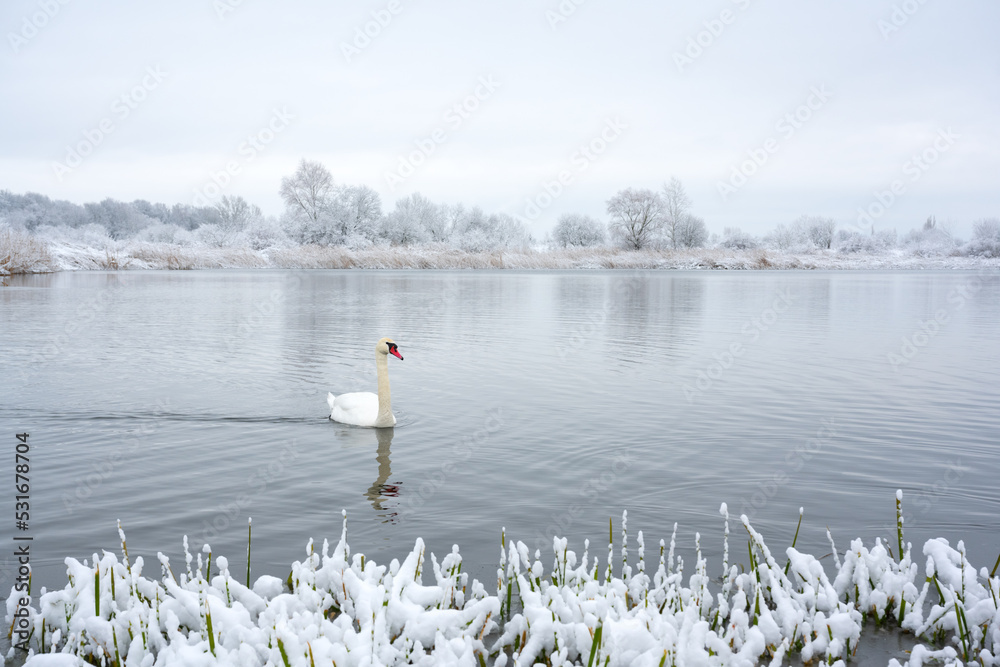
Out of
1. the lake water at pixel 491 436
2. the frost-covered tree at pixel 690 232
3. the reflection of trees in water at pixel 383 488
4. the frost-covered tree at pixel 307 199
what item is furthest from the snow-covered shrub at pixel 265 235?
the reflection of trees in water at pixel 383 488

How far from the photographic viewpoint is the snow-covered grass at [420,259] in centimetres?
5316

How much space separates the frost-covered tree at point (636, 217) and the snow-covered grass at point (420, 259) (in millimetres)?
6239

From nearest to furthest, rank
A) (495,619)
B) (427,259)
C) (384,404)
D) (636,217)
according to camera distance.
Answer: (495,619) < (384,404) < (427,259) < (636,217)

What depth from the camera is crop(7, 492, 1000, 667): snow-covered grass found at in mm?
3227

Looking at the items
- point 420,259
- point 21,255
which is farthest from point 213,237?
point 21,255

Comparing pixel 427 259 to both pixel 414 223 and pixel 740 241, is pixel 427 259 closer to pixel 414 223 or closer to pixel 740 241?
pixel 414 223

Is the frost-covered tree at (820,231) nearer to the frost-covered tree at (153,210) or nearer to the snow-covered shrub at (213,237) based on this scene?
the snow-covered shrub at (213,237)

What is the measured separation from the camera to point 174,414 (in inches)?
368

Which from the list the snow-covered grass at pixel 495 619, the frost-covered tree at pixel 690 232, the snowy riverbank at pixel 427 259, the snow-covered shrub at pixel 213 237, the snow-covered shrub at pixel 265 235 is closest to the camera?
the snow-covered grass at pixel 495 619

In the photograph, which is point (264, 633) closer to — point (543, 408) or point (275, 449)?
point (275, 449)

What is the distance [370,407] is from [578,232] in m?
79.5

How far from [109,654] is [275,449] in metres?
4.52

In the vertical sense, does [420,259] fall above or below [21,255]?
above

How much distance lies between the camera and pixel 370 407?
350 inches
